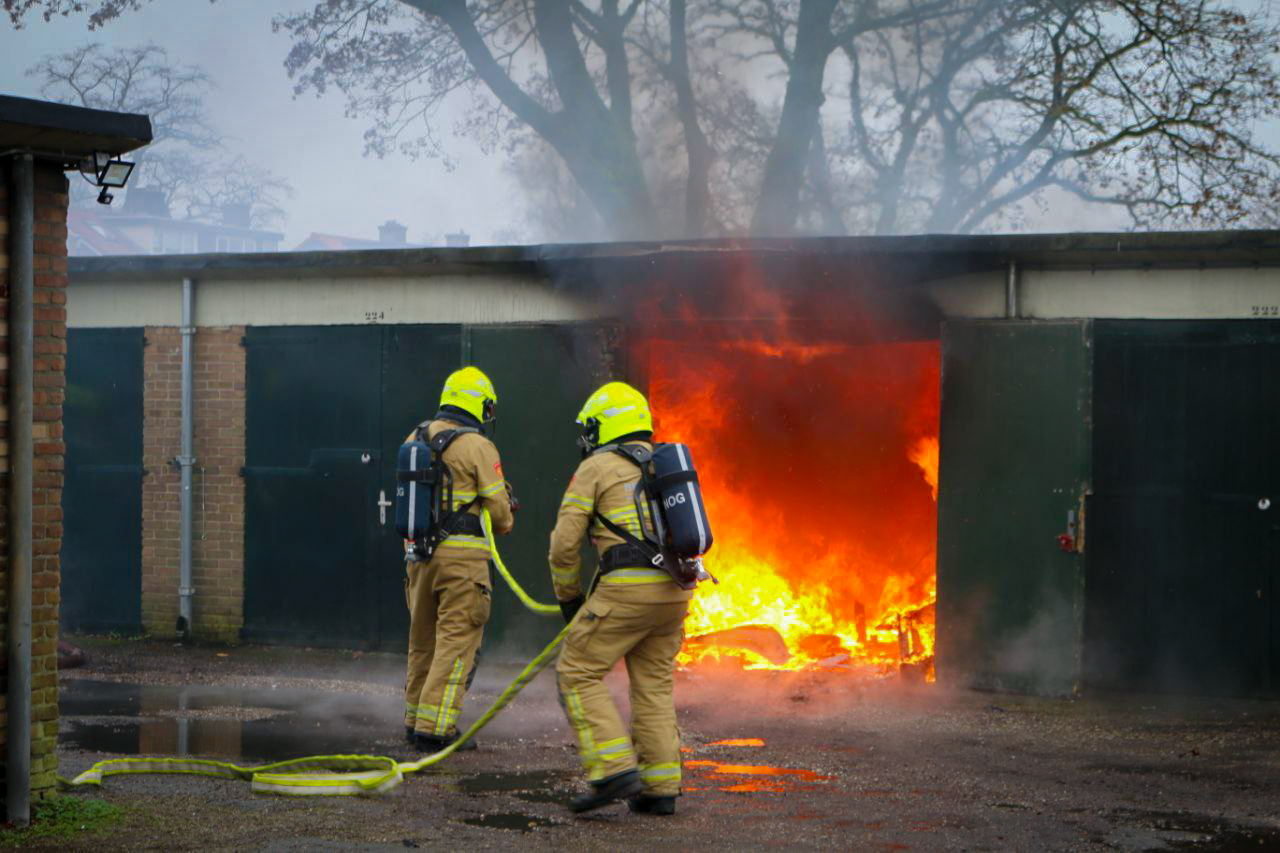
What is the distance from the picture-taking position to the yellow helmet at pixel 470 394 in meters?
8.12

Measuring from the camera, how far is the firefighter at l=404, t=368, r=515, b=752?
7.86 metres

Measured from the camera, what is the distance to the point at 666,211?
22609mm

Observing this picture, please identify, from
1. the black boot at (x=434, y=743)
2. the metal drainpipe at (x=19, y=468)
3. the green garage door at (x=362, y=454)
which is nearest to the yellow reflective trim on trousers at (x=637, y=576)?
the black boot at (x=434, y=743)

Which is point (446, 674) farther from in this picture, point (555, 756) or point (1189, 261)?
point (1189, 261)

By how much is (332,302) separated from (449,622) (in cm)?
467

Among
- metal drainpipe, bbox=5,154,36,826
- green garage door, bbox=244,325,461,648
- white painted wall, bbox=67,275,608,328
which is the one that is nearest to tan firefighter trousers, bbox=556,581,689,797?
metal drainpipe, bbox=5,154,36,826

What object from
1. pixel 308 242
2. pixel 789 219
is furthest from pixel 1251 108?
pixel 308 242

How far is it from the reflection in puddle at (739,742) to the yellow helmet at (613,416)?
232 cm

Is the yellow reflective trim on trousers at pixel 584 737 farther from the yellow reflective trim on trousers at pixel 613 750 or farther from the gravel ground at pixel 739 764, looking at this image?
the gravel ground at pixel 739 764

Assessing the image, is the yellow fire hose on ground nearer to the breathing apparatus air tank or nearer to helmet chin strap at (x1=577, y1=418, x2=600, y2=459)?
the breathing apparatus air tank

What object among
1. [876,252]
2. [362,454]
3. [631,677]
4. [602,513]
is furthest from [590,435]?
[362,454]

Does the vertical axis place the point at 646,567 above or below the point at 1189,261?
→ below

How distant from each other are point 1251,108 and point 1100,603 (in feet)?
42.5

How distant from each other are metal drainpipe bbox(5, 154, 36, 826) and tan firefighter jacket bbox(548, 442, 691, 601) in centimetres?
227
